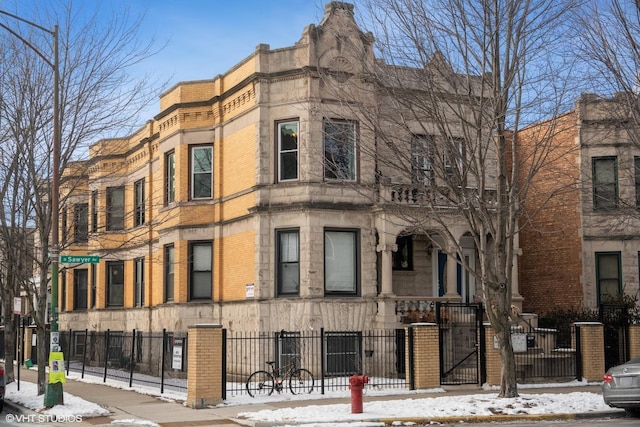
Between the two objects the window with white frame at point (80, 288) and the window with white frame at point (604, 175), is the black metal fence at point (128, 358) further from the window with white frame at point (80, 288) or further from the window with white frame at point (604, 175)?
the window with white frame at point (604, 175)

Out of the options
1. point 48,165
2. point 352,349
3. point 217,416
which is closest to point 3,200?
point 48,165

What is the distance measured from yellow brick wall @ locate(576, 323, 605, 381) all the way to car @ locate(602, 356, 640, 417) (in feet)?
17.6

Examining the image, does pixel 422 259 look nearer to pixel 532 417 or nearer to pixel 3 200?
pixel 532 417

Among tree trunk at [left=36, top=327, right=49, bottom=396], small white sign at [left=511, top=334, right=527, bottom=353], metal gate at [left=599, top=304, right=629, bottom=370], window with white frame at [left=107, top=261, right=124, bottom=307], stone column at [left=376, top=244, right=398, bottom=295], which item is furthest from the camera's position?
window with white frame at [left=107, top=261, right=124, bottom=307]

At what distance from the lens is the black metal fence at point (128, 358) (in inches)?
957

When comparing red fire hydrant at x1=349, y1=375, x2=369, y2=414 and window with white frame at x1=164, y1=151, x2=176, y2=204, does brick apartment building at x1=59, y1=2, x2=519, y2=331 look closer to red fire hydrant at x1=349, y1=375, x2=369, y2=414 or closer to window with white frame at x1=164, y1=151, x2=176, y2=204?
window with white frame at x1=164, y1=151, x2=176, y2=204

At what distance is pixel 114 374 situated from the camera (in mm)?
28172

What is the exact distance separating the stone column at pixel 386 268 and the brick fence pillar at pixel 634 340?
6.77 m

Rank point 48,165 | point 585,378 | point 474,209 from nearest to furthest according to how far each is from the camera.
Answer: point 474,209
point 48,165
point 585,378

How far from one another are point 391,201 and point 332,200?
178 centimetres

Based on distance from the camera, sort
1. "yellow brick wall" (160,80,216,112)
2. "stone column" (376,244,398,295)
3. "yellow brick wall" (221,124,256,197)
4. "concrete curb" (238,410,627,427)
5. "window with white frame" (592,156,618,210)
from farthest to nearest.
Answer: "yellow brick wall" (160,80,216,112) < "window with white frame" (592,156,618,210) < "yellow brick wall" (221,124,256,197) < "stone column" (376,244,398,295) < "concrete curb" (238,410,627,427)

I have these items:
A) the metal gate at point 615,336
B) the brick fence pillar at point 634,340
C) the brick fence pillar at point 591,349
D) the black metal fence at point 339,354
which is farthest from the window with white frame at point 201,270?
the brick fence pillar at point 634,340

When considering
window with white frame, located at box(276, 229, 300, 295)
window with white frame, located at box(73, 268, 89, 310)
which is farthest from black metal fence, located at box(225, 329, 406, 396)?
window with white frame, located at box(73, 268, 89, 310)

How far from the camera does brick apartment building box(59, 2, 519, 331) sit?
23.7 metres
